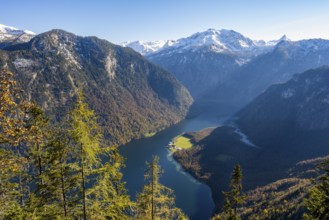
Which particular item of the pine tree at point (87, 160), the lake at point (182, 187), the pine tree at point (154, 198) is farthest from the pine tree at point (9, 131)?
the lake at point (182, 187)

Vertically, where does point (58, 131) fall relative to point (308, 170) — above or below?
above

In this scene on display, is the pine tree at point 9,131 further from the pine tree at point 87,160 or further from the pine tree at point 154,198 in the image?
the pine tree at point 154,198

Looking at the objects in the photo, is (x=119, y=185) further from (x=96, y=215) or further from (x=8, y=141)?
(x=8, y=141)

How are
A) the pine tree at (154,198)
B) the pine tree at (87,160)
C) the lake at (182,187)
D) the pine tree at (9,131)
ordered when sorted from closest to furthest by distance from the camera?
the pine tree at (9,131) → the pine tree at (87,160) → the pine tree at (154,198) → the lake at (182,187)

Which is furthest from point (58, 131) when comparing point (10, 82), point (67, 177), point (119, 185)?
point (119, 185)

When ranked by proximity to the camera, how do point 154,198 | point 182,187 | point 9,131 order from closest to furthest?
point 9,131 → point 154,198 → point 182,187

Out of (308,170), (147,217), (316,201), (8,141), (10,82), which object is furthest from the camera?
(308,170)

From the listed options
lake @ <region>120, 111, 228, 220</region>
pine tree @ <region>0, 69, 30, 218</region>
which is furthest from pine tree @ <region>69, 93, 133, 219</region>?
lake @ <region>120, 111, 228, 220</region>

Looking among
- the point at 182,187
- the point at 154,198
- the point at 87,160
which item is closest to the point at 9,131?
the point at 87,160

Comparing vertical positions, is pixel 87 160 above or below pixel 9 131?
below

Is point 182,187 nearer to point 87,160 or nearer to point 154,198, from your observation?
point 154,198

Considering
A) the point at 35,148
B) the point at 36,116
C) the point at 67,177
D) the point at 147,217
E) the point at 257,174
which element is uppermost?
the point at 36,116
